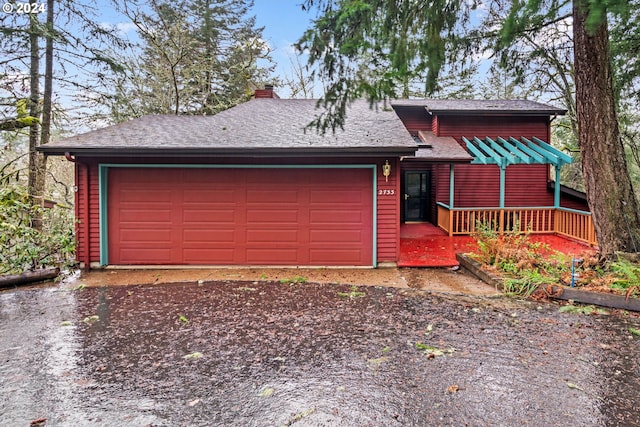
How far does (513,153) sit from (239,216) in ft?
27.3

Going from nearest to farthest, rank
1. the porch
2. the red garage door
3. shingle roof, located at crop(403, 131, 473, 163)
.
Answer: the red garage door, the porch, shingle roof, located at crop(403, 131, 473, 163)

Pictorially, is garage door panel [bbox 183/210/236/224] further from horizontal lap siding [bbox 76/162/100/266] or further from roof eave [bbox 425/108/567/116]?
roof eave [bbox 425/108/567/116]

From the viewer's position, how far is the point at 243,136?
7.37 m

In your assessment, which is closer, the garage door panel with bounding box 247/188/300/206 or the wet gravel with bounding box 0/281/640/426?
the wet gravel with bounding box 0/281/640/426

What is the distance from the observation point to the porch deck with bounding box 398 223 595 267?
24.1ft

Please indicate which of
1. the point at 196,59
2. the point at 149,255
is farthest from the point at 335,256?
the point at 196,59

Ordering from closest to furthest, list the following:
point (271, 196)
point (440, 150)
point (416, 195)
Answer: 1. point (271, 196)
2. point (440, 150)
3. point (416, 195)

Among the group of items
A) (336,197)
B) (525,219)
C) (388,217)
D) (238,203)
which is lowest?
Answer: (525,219)

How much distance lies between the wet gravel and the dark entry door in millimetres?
7639

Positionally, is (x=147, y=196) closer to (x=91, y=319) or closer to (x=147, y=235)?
(x=147, y=235)

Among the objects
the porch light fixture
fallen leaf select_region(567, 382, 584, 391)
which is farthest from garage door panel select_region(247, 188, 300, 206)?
fallen leaf select_region(567, 382, 584, 391)

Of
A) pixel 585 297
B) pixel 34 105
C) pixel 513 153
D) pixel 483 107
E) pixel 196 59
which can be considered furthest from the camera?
pixel 196 59

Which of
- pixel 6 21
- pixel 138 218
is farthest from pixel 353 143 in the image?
pixel 6 21

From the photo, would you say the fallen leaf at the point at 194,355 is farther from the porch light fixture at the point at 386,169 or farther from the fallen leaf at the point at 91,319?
the porch light fixture at the point at 386,169
